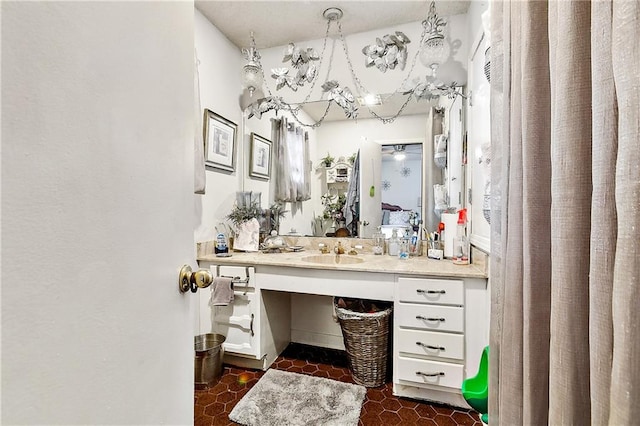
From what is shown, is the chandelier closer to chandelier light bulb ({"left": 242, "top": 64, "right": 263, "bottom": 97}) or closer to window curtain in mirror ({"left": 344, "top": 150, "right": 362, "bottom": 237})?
chandelier light bulb ({"left": 242, "top": 64, "right": 263, "bottom": 97})

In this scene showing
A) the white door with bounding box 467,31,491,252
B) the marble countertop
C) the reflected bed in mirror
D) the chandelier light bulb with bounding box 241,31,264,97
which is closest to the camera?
the white door with bounding box 467,31,491,252

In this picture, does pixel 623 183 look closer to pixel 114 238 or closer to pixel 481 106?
pixel 114 238

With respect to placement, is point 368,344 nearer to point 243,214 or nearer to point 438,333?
point 438,333

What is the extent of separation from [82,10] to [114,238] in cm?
35

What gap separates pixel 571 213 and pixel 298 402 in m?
1.72

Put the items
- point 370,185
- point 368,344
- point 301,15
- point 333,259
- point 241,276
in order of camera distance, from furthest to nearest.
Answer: point 370,185 → point 333,259 → point 301,15 → point 241,276 → point 368,344

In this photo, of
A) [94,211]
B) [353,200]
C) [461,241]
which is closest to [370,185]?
[353,200]

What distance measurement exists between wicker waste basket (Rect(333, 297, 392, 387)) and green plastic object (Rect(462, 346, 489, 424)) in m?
0.65

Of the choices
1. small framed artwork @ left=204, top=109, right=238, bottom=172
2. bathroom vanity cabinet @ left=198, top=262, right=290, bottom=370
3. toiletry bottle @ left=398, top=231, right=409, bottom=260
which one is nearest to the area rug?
bathroom vanity cabinet @ left=198, top=262, right=290, bottom=370

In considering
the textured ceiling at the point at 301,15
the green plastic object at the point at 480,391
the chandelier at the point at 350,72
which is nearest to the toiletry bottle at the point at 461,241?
the green plastic object at the point at 480,391

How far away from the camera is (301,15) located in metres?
2.15

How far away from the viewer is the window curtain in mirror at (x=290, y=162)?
2.53 meters

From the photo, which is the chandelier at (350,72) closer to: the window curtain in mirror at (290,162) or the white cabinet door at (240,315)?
the window curtain in mirror at (290,162)

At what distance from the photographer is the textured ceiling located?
80.3 inches
